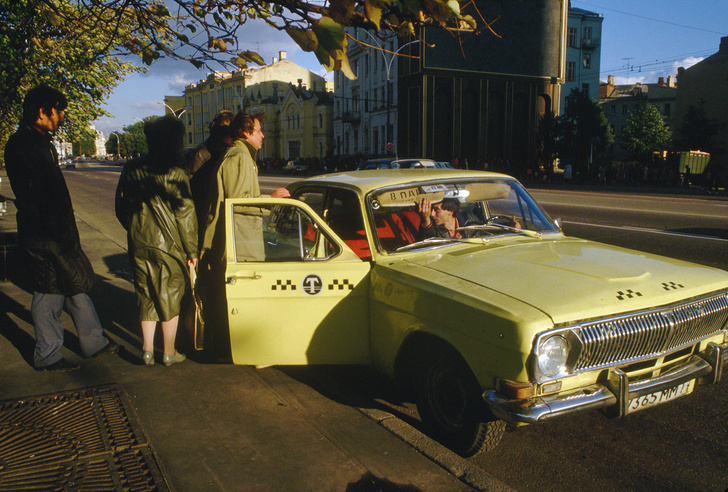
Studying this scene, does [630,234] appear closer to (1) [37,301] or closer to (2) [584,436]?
(2) [584,436]

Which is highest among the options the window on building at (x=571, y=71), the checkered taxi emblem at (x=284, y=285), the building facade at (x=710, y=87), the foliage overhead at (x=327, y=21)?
the window on building at (x=571, y=71)

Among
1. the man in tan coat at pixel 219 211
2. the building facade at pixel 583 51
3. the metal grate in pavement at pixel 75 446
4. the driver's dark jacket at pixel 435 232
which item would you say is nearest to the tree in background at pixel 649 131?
the building facade at pixel 583 51

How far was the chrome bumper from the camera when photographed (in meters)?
2.77

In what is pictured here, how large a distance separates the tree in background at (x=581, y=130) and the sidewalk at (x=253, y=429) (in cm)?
4668

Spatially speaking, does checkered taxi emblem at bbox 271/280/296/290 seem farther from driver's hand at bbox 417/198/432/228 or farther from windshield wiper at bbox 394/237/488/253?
driver's hand at bbox 417/198/432/228

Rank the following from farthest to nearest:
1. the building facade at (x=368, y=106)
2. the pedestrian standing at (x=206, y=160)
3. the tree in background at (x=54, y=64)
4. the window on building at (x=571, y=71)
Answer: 1. the window on building at (x=571, y=71)
2. the building facade at (x=368, y=106)
3. the tree in background at (x=54, y=64)
4. the pedestrian standing at (x=206, y=160)

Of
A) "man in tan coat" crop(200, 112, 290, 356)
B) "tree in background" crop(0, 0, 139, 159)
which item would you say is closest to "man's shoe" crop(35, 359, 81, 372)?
"man in tan coat" crop(200, 112, 290, 356)

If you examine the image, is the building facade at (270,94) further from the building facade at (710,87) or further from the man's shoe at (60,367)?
the man's shoe at (60,367)

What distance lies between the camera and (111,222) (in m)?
16.7

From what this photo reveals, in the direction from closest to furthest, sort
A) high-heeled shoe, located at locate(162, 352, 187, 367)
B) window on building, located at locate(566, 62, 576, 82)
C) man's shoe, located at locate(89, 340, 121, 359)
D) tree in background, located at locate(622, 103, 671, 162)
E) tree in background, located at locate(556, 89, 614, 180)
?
high-heeled shoe, located at locate(162, 352, 187, 367)
man's shoe, located at locate(89, 340, 121, 359)
tree in background, located at locate(556, 89, 614, 180)
tree in background, located at locate(622, 103, 671, 162)
window on building, located at locate(566, 62, 576, 82)

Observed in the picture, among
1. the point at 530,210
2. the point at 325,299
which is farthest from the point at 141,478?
the point at 530,210

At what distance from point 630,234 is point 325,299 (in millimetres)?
10174

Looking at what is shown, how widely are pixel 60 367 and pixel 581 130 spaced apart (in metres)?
49.8

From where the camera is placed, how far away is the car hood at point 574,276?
2979 mm
